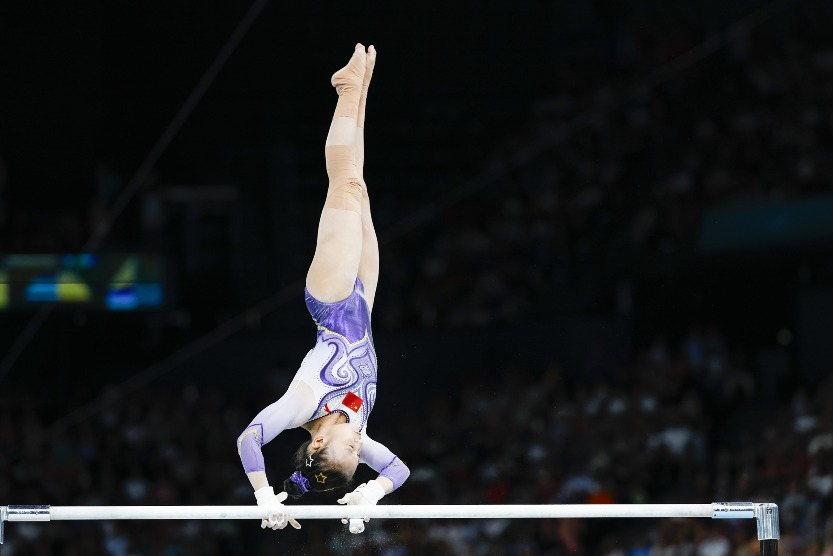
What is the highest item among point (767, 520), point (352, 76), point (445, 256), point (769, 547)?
point (445, 256)

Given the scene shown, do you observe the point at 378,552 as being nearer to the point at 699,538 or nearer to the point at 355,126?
the point at 699,538

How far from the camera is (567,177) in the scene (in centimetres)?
1425

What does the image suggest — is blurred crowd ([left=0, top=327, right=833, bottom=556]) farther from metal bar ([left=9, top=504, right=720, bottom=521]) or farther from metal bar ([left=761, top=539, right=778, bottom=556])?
metal bar ([left=9, top=504, right=720, bottom=521])

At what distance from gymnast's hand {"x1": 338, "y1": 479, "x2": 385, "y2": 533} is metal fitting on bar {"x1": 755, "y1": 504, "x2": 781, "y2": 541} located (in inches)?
74.0

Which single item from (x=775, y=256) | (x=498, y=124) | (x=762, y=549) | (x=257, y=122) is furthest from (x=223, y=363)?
(x=762, y=549)

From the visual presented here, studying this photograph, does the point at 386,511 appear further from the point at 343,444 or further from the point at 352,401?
the point at 352,401

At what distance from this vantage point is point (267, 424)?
618cm

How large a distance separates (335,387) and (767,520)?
7.44ft

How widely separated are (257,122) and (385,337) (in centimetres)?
316

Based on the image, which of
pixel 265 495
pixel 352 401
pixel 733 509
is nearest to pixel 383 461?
pixel 352 401

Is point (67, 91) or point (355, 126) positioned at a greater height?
point (67, 91)

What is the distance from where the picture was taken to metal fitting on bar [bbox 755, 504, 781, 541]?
6.19m

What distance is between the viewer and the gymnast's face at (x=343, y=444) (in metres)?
6.28

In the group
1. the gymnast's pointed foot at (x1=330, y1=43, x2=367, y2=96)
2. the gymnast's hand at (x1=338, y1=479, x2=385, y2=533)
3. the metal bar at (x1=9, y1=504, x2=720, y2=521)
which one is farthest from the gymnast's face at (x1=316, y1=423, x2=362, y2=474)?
the gymnast's pointed foot at (x1=330, y1=43, x2=367, y2=96)
